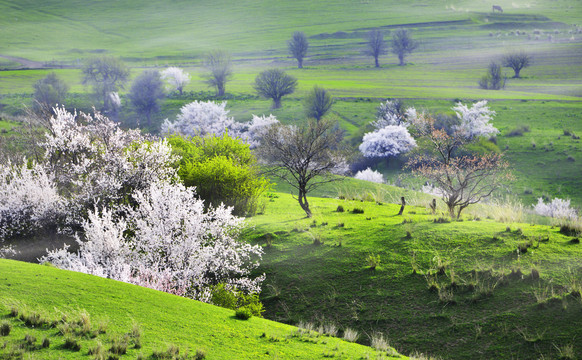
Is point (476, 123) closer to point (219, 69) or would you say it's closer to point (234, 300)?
point (219, 69)

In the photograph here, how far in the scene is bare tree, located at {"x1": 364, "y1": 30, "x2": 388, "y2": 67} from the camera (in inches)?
6772

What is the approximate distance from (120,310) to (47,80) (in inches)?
4921

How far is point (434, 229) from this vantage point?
21.7 m

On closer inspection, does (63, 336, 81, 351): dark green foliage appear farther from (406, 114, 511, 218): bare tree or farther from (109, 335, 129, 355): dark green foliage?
(406, 114, 511, 218): bare tree

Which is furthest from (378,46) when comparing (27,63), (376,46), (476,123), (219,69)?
(27,63)

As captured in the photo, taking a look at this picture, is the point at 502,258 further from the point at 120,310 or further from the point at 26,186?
the point at 26,186

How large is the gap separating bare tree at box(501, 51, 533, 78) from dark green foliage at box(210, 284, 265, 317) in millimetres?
143089

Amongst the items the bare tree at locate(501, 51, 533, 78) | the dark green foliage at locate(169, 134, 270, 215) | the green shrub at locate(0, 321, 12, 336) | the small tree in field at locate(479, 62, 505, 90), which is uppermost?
the bare tree at locate(501, 51, 533, 78)

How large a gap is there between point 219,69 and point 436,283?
386 feet

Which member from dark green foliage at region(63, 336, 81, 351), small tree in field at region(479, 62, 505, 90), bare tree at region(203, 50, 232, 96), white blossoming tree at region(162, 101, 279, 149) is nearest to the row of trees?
bare tree at region(203, 50, 232, 96)

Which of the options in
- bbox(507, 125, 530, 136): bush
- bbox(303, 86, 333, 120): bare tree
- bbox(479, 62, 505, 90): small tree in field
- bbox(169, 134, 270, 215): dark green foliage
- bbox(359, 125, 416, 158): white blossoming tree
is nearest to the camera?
bbox(169, 134, 270, 215): dark green foliage

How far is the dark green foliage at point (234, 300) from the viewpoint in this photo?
1795 centimetres

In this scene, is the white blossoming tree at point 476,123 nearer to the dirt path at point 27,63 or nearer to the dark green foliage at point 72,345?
the dark green foliage at point 72,345

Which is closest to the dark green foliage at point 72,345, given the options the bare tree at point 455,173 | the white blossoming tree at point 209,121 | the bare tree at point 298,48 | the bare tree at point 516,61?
the bare tree at point 455,173
